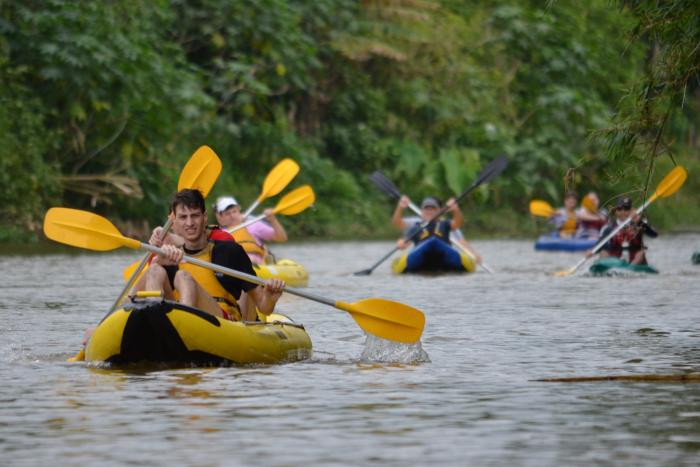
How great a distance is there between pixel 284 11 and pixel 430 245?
1150cm

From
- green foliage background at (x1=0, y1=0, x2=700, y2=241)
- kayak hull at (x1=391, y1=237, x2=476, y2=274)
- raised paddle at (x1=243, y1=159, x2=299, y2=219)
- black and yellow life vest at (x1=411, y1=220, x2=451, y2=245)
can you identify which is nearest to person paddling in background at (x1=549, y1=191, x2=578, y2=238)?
Answer: green foliage background at (x1=0, y1=0, x2=700, y2=241)

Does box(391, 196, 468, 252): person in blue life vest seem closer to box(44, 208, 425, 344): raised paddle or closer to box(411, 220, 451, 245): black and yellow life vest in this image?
box(411, 220, 451, 245): black and yellow life vest

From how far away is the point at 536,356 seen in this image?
9586mm

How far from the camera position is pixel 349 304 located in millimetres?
9508

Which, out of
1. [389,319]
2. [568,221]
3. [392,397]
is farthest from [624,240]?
[392,397]

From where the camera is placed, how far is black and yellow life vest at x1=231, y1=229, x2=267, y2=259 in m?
15.4

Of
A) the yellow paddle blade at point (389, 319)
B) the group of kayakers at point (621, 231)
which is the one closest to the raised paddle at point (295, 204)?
the group of kayakers at point (621, 231)

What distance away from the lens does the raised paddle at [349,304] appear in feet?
30.8

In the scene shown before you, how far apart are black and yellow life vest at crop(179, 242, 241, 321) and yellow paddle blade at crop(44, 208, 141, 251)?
1.60 ft

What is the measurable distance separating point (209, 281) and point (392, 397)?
1.98 metres

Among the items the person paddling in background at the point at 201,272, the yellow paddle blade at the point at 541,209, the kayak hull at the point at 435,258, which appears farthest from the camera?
the yellow paddle blade at the point at 541,209

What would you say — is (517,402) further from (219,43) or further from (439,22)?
(439,22)

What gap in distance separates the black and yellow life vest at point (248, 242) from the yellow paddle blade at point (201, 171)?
190 inches

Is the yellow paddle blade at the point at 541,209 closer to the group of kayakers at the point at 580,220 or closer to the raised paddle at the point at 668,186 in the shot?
the group of kayakers at the point at 580,220
